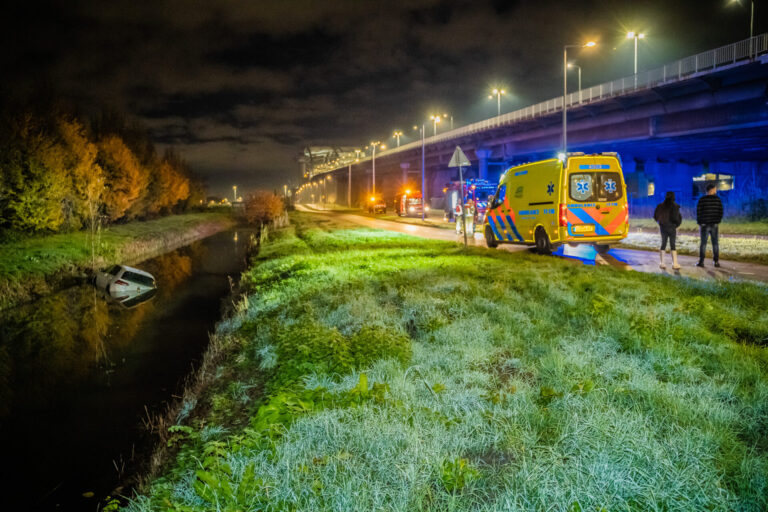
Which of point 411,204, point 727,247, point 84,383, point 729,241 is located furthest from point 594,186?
point 411,204

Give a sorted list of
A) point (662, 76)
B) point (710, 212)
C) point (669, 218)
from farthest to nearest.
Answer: point (662, 76) → point (669, 218) → point (710, 212)

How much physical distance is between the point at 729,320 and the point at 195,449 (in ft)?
20.5

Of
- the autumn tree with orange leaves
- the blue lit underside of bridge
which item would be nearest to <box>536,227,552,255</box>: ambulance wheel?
the blue lit underside of bridge

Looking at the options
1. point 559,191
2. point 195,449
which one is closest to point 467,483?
point 195,449

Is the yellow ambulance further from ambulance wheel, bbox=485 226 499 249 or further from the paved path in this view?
ambulance wheel, bbox=485 226 499 249

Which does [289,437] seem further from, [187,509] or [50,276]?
[50,276]

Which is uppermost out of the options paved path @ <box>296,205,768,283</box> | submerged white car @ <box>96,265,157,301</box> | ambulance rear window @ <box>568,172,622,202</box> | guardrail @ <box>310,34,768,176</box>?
guardrail @ <box>310,34,768,176</box>

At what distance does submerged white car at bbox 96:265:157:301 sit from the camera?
16.8 meters

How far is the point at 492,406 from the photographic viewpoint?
428 cm

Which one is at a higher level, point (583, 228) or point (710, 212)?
point (710, 212)

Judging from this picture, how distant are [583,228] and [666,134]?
22031 millimetres

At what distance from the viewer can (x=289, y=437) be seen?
3.93 m

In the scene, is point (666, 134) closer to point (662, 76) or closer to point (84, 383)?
point (662, 76)

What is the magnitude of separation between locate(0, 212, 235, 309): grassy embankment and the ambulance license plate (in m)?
15.9
